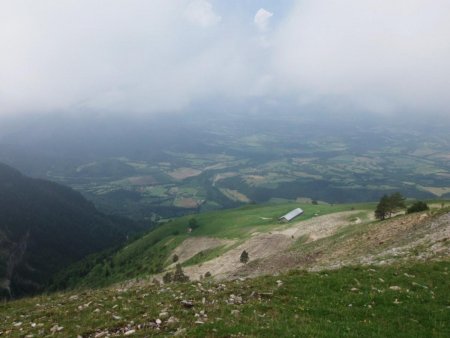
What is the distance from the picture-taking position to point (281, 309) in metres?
20.1

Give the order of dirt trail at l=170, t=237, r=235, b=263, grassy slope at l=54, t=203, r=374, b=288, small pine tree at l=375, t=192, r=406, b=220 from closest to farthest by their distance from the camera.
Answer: small pine tree at l=375, t=192, r=406, b=220, dirt trail at l=170, t=237, r=235, b=263, grassy slope at l=54, t=203, r=374, b=288

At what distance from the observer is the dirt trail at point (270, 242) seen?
6988 centimetres

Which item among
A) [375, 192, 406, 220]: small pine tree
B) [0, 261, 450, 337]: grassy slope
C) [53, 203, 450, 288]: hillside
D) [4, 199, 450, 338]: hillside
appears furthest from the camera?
[375, 192, 406, 220]: small pine tree

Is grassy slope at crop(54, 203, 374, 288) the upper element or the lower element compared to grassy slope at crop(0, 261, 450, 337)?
lower

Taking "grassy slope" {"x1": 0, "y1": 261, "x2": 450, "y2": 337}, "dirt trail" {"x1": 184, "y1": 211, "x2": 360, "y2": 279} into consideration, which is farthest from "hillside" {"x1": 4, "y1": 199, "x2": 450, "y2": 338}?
"dirt trail" {"x1": 184, "y1": 211, "x2": 360, "y2": 279}

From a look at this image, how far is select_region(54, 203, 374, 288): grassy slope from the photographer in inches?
4139

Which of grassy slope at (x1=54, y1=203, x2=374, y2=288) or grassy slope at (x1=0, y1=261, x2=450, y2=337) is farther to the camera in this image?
grassy slope at (x1=54, y1=203, x2=374, y2=288)

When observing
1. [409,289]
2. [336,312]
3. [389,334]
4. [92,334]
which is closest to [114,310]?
[92,334]

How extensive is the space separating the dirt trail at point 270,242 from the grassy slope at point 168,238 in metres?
10.7

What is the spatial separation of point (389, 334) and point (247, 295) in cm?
837

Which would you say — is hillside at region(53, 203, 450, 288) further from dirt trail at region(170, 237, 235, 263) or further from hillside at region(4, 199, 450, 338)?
hillside at region(4, 199, 450, 338)

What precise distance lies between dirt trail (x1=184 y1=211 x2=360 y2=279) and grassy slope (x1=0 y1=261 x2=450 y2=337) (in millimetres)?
41684

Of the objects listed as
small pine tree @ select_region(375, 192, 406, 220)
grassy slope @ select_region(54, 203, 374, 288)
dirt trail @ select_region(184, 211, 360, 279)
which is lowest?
grassy slope @ select_region(54, 203, 374, 288)

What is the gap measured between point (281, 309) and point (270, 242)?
2235 inches
